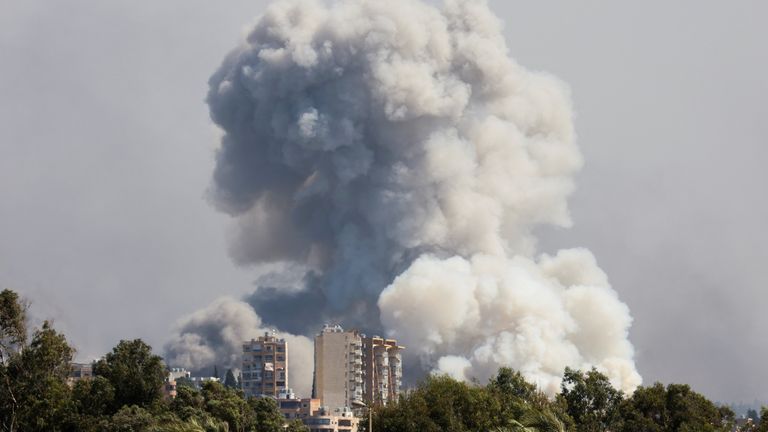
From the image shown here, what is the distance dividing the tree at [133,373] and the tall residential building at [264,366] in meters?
79.2

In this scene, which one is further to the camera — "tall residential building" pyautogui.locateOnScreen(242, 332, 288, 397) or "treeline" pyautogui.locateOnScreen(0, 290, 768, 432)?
"tall residential building" pyautogui.locateOnScreen(242, 332, 288, 397)

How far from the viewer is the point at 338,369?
4973 inches

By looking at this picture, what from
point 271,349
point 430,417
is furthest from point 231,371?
point 430,417

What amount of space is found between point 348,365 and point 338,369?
1014 mm

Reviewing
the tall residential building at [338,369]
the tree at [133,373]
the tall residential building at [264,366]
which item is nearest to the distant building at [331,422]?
the tall residential building at [338,369]

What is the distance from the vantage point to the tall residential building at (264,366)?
135750mm

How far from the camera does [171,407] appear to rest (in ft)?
182

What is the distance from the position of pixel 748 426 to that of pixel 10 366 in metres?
29.1

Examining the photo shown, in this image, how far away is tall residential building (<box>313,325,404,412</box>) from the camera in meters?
126

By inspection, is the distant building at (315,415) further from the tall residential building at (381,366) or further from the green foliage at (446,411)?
the green foliage at (446,411)

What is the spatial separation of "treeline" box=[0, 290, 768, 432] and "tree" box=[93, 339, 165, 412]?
41mm

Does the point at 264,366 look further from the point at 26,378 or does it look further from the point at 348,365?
the point at 26,378

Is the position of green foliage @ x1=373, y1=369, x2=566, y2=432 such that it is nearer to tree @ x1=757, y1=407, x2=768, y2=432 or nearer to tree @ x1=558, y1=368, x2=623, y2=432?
tree @ x1=558, y1=368, x2=623, y2=432

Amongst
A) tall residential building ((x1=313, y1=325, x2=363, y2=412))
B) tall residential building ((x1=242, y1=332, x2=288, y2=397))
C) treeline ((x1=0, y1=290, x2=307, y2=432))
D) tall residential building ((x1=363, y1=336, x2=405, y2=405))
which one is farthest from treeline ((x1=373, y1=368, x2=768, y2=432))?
tall residential building ((x1=242, y1=332, x2=288, y2=397))
